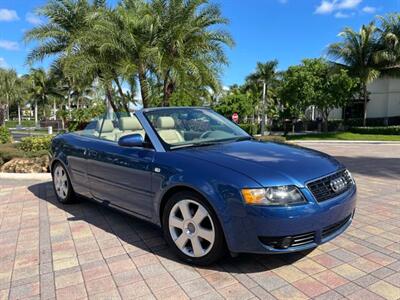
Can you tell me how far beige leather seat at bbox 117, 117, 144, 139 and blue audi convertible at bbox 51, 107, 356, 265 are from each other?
25mm

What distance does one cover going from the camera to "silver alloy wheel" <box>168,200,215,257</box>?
10.6 feet

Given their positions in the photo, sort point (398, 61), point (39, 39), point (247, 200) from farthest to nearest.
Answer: point (398, 61) < point (39, 39) < point (247, 200)

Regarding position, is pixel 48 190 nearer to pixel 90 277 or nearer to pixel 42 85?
pixel 90 277

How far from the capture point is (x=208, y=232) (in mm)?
3215

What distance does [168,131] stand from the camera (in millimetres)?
4074

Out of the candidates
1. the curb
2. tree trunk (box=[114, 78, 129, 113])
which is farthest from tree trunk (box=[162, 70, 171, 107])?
the curb

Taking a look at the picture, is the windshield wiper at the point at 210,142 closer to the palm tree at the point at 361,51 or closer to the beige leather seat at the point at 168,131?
the beige leather seat at the point at 168,131

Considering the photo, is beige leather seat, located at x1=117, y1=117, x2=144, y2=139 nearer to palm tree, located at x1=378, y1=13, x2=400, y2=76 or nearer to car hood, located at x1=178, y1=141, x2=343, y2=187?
car hood, located at x1=178, y1=141, x2=343, y2=187

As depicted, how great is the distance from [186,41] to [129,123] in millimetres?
9428

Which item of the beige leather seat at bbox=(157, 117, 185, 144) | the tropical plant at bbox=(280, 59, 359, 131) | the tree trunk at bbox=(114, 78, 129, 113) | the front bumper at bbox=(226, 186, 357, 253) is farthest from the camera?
the tropical plant at bbox=(280, 59, 359, 131)

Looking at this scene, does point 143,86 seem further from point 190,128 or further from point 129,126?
point 190,128

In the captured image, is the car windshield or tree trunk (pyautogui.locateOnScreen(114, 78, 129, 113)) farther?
tree trunk (pyautogui.locateOnScreen(114, 78, 129, 113))

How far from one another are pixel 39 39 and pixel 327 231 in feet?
51.7

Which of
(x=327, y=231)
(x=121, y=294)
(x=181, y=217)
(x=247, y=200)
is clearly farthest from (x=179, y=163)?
(x=327, y=231)
